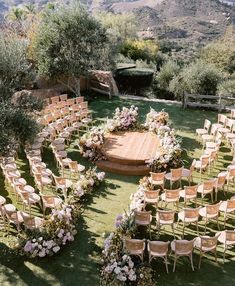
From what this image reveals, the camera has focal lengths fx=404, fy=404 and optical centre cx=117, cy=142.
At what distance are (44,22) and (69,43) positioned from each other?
80.4 inches

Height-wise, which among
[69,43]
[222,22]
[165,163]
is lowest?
[165,163]

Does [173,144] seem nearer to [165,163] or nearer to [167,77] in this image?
[165,163]

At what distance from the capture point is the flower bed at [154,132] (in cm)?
1605

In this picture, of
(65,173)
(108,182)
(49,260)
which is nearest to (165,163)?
(108,182)

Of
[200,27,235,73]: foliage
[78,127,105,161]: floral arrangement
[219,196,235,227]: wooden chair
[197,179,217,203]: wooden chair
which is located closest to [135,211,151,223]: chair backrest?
[219,196,235,227]: wooden chair

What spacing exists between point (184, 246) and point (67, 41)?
640 inches

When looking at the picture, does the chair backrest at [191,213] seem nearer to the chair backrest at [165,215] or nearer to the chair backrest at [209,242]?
the chair backrest at [165,215]

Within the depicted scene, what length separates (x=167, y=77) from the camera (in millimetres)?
28406

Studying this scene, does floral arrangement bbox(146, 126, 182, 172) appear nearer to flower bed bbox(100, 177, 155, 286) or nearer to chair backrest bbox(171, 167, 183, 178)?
chair backrest bbox(171, 167, 183, 178)

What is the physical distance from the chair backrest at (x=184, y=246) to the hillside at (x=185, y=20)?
75.6m

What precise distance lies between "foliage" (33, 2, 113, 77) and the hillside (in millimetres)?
61327

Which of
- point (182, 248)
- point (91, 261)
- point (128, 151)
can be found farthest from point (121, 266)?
point (128, 151)

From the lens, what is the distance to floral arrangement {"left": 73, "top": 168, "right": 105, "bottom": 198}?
13921 mm

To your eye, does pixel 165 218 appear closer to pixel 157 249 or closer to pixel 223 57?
pixel 157 249
